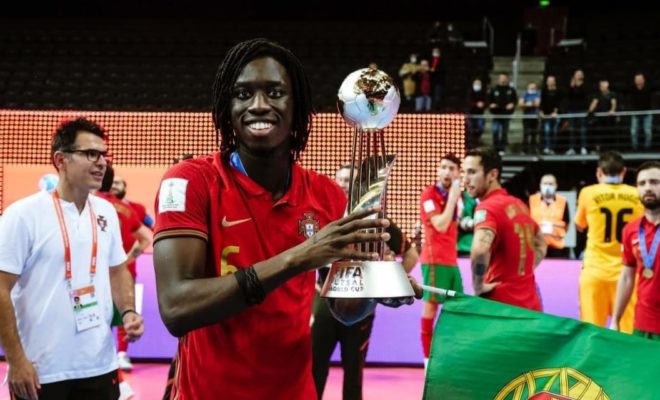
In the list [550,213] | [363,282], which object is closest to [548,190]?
[550,213]

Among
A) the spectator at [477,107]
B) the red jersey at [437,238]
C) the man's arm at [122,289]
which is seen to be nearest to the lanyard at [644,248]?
the red jersey at [437,238]

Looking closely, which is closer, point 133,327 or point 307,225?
point 307,225

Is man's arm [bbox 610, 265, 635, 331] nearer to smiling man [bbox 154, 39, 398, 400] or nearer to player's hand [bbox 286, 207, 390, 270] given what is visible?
smiling man [bbox 154, 39, 398, 400]

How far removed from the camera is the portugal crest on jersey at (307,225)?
2.05 metres

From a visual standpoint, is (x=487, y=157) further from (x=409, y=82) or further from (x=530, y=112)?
(x=409, y=82)

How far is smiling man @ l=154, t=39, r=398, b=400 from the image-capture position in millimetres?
1826

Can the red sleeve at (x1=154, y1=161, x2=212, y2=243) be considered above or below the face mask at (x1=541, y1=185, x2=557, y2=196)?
above

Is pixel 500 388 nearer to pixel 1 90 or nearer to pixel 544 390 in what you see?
pixel 544 390

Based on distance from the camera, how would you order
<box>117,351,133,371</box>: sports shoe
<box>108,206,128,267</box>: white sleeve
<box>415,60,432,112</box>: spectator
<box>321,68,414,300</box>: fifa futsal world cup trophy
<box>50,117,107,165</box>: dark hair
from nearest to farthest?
<box>321,68,414,300</box>: fifa futsal world cup trophy → <box>50,117,107,165</box>: dark hair → <box>108,206,128,267</box>: white sleeve → <box>117,351,133,371</box>: sports shoe → <box>415,60,432,112</box>: spectator

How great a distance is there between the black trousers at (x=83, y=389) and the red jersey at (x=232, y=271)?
4.66 feet

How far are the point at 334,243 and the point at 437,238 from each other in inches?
230

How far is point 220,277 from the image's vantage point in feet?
5.74

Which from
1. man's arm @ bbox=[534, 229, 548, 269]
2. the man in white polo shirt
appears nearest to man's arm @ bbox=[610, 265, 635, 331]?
man's arm @ bbox=[534, 229, 548, 269]

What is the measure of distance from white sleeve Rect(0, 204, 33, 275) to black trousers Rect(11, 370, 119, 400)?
1.59ft
